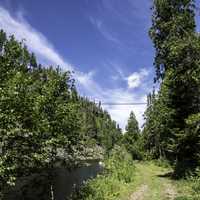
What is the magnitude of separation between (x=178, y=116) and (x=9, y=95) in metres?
19.9

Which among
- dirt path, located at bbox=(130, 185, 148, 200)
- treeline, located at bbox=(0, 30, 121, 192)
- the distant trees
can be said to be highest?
the distant trees

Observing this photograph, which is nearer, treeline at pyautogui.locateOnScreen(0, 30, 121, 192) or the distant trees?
treeline at pyautogui.locateOnScreen(0, 30, 121, 192)

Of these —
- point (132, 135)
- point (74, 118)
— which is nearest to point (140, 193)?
point (74, 118)

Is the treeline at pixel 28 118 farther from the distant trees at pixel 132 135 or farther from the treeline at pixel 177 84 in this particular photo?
the distant trees at pixel 132 135

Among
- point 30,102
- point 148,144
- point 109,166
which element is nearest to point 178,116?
point 109,166

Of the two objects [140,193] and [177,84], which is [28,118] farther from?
[177,84]

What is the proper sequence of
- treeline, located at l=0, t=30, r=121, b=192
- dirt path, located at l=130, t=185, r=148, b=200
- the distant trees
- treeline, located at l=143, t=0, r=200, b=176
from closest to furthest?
treeline, located at l=0, t=30, r=121, b=192 < dirt path, located at l=130, t=185, r=148, b=200 < treeline, located at l=143, t=0, r=200, b=176 < the distant trees

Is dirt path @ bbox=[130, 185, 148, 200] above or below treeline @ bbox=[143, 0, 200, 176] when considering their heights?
below

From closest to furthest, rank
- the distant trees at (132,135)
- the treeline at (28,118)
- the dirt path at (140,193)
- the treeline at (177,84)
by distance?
the treeline at (28,118) < the dirt path at (140,193) < the treeline at (177,84) < the distant trees at (132,135)

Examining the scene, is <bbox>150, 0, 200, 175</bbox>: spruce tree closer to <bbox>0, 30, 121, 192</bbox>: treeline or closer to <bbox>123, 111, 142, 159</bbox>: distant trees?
<bbox>0, 30, 121, 192</bbox>: treeline

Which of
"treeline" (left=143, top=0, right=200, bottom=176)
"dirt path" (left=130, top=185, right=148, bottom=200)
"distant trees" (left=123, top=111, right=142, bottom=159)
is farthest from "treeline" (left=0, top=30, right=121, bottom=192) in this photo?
"distant trees" (left=123, top=111, right=142, bottom=159)

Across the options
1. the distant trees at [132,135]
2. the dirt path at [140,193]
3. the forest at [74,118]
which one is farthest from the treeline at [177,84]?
the distant trees at [132,135]

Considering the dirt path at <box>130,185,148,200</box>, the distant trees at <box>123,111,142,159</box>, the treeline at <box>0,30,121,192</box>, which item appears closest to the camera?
the treeline at <box>0,30,121,192</box>

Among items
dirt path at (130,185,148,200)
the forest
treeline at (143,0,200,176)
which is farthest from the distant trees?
dirt path at (130,185,148,200)
